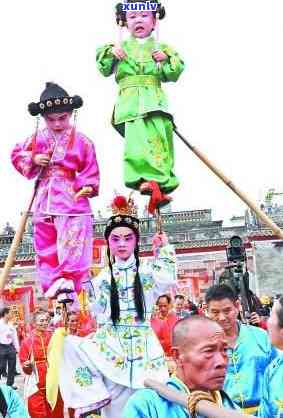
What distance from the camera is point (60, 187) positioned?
20.0 ft

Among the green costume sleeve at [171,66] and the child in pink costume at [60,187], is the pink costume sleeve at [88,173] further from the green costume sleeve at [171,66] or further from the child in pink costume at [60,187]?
the green costume sleeve at [171,66]

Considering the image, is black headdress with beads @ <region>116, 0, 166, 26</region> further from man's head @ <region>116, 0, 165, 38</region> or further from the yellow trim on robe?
the yellow trim on robe

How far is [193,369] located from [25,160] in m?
3.76

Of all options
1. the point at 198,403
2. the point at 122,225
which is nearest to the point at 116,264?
the point at 122,225

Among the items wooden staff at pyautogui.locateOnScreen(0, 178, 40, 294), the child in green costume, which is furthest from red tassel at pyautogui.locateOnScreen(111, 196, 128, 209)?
wooden staff at pyautogui.locateOnScreen(0, 178, 40, 294)

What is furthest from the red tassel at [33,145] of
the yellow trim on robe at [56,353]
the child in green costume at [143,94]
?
the yellow trim on robe at [56,353]

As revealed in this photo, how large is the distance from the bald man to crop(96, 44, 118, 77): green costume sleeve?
378 cm

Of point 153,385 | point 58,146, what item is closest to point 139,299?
point 58,146

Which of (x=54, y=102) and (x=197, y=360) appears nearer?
(x=197, y=360)

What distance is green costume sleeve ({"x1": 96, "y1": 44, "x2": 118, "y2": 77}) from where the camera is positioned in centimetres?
615

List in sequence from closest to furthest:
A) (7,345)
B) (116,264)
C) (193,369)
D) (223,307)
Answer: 1. (193,369)
2. (223,307)
3. (116,264)
4. (7,345)

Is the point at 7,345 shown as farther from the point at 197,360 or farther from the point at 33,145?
the point at 197,360

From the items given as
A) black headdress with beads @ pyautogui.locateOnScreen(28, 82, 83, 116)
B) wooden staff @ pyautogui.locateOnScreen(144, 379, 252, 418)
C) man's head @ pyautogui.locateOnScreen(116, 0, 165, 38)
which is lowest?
wooden staff @ pyautogui.locateOnScreen(144, 379, 252, 418)

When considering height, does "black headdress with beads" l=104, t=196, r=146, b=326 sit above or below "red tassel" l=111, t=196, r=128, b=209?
below
